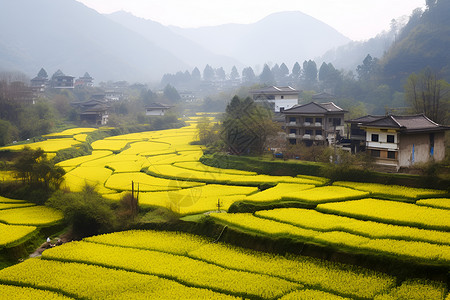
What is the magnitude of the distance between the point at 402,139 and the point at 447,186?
398cm

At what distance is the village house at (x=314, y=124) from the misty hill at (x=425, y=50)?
26.4 meters

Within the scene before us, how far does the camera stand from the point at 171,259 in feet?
45.3

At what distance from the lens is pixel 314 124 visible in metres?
29.4

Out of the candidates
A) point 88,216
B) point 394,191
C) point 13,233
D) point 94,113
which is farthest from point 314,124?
point 94,113

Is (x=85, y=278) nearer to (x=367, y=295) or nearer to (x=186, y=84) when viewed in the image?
(x=367, y=295)

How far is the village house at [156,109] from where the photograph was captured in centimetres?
6231

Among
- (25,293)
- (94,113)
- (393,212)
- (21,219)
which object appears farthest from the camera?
(94,113)

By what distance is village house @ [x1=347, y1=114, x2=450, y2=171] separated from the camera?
2145 centimetres

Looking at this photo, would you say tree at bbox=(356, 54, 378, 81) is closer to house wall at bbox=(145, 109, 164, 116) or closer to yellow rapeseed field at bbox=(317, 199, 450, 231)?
house wall at bbox=(145, 109, 164, 116)

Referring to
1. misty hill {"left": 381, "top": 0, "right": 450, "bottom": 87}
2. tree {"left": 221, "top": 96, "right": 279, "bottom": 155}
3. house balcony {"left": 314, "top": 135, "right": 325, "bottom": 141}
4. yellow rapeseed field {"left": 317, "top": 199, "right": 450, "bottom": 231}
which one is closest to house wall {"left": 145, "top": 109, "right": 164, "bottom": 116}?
misty hill {"left": 381, "top": 0, "right": 450, "bottom": 87}

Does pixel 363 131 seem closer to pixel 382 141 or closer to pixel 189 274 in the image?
pixel 382 141

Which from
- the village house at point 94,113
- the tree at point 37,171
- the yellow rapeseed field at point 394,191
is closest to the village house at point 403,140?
the yellow rapeseed field at point 394,191

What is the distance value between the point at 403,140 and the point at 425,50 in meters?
36.8

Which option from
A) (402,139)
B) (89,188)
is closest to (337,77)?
(402,139)
